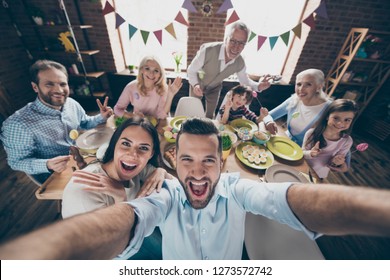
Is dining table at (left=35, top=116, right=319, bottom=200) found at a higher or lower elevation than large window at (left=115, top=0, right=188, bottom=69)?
lower

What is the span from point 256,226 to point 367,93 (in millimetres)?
4968

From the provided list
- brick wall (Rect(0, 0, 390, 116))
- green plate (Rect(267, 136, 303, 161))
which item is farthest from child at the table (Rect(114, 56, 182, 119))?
brick wall (Rect(0, 0, 390, 116))

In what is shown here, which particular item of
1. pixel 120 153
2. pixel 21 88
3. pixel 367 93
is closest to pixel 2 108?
pixel 21 88

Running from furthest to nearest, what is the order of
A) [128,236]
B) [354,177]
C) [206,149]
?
[354,177], [206,149], [128,236]

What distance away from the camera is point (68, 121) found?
1797mm

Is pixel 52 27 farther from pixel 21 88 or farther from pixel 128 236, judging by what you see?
pixel 128 236

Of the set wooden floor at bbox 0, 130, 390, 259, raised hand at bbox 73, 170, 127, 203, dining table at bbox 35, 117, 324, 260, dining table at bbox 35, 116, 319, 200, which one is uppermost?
raised hand at bbox 73, 170, 127, 203

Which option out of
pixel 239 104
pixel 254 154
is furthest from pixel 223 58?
pixel 254 154

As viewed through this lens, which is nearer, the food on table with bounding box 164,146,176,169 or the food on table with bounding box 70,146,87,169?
the food on table with bounding box 70,146,87,169

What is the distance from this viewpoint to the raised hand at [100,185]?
0.93 m

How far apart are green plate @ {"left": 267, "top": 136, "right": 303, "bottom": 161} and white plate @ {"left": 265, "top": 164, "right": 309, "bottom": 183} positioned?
→ 0.22 meters

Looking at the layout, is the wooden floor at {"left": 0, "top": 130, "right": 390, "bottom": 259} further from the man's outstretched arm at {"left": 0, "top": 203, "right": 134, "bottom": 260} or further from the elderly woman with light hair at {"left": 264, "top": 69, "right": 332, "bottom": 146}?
the man's outstretched arm at {"left": 0, "top": 203, "right": 134, "bottom": 260}

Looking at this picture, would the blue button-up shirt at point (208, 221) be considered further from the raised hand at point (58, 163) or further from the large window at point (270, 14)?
the large window at point (270, 14)

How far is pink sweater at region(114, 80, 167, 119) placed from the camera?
7.70 feet
